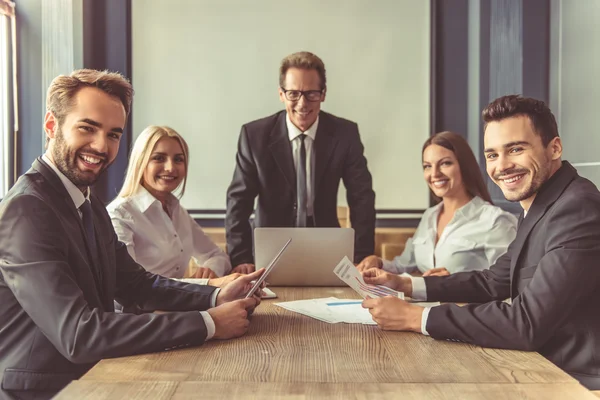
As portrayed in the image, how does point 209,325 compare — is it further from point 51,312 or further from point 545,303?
point 545,303

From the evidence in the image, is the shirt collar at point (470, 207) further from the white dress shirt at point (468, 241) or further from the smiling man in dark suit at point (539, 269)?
the smiling man in dark suit at point (539, 269)

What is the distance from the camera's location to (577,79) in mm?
3043

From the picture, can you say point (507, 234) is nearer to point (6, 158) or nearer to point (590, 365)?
point (590, 365)

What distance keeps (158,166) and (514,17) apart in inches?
85.6

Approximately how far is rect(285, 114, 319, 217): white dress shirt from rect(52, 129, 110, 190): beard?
65.7 inches

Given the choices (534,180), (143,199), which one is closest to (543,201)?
(534,180)

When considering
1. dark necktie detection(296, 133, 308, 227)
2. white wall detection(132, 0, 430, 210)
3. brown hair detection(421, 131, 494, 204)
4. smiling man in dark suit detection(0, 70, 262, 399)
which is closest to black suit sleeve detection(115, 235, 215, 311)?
smiling man in dark suit detection(0, 70, 262, 399)

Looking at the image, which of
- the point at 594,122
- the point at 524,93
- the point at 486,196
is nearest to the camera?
the point at 594,122

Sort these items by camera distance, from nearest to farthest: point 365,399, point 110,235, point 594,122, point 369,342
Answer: point 365,399 → point 369,342 → point 110,235 → point 594,122

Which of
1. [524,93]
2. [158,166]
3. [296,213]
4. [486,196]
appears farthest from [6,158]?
[524,93]

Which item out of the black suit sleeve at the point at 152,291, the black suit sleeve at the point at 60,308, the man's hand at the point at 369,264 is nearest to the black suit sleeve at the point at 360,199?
the man's hand at the point at 369,264

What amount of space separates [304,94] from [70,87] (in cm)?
157

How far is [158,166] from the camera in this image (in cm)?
290

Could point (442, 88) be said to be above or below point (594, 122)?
above
